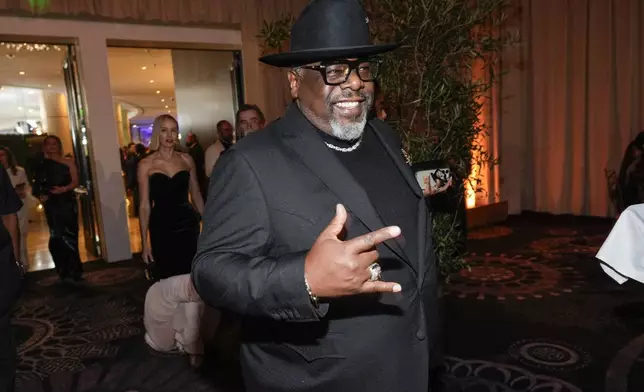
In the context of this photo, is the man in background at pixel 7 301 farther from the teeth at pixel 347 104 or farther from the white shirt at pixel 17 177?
the white shirt at pixel 17 177

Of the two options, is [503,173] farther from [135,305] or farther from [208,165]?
[135,305]

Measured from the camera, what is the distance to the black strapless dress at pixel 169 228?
3.72m

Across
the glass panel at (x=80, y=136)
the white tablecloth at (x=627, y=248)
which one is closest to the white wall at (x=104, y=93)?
the glass panel at (x=80, y=136)

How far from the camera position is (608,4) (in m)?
6.67

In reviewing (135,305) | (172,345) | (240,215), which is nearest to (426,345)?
(240,215)

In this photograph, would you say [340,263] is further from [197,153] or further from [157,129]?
[197,153]

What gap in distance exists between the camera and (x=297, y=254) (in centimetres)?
108

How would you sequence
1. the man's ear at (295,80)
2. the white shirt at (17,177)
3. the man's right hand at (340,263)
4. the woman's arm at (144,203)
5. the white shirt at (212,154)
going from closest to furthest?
the man's right hand at (340,263)
the man's ear at (295,80)
the woman's arm at (144,203)
the white shirt at (212,154)
the white shirt at (17,177)

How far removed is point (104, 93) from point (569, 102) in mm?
6349

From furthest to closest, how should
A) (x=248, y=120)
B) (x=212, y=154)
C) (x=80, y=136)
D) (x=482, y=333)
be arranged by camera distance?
(x=80, y=136) < (x=212, y=154) < (x=248, y=120) < (x=482, y=333)

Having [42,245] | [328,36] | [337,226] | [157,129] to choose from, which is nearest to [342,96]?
[328,36]

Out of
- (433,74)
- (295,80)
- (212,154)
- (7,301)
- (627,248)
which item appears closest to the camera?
(295,80)

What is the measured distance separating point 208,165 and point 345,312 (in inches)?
153

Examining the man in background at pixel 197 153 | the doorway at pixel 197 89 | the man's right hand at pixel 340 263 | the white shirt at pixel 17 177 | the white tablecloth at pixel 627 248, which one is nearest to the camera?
the man's right hand at pixel 340 263
